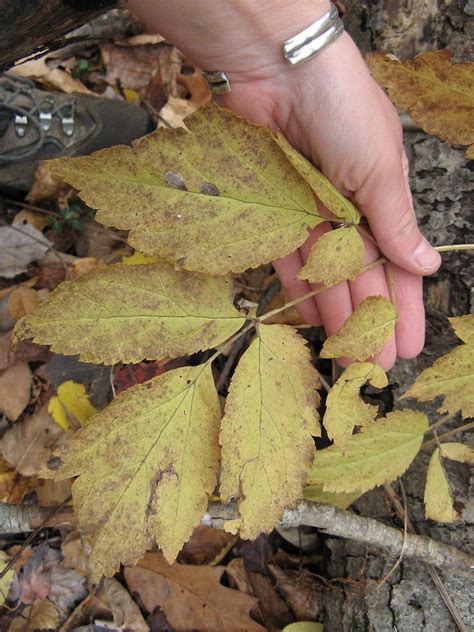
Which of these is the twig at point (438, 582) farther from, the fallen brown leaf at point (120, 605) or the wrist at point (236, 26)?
the wrist at point (236, 26)

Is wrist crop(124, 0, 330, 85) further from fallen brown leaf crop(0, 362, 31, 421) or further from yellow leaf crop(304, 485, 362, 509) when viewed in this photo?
fallen brown leaf crop(0, 362, 31, 421)

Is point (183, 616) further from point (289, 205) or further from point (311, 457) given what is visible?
point (289, 205)

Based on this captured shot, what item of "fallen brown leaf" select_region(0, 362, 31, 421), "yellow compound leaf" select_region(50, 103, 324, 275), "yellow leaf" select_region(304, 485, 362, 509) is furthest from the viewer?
"fallen brown leaf" select_region(0, 362, 31, 421)

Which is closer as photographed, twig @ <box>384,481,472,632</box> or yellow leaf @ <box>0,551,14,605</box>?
twig @ <box>384,481,472,632</box>

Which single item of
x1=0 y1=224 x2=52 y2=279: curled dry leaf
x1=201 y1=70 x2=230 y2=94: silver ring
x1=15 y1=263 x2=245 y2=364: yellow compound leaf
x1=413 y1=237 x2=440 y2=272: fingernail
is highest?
x1=201 y1=70 x2=230 y2=94: silver ring

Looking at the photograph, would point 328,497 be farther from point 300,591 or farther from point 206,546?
point 206,546

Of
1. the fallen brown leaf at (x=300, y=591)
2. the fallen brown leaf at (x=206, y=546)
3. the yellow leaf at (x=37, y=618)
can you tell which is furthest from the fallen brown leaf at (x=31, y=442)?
the fallen brown leaf at (x=300, y=591)

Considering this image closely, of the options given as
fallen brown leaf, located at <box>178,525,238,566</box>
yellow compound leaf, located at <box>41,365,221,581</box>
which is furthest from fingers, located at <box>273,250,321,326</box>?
fallen brown leaf, located at <box>178,525,238,566</box>
